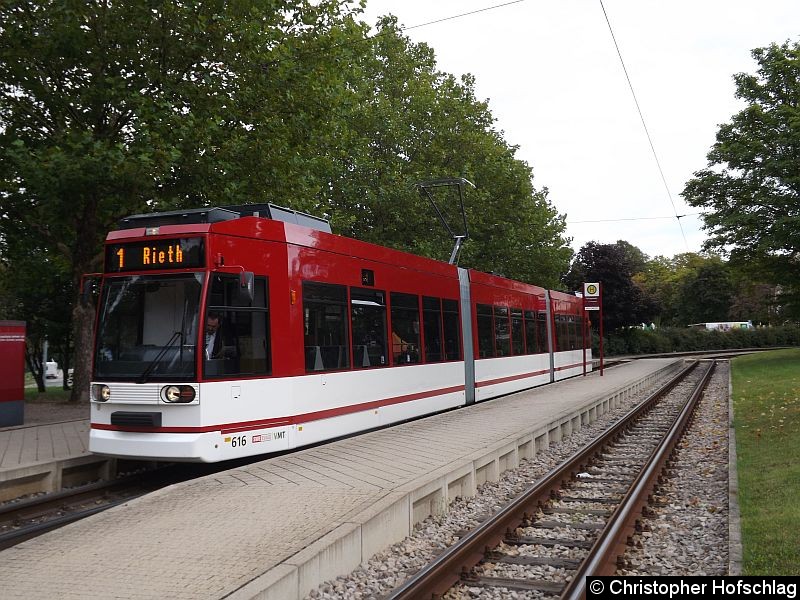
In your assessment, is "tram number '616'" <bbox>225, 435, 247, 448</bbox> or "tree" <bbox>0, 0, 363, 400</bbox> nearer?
"tram number '616'" <bbox>225, 435, 247, 448</bbox>

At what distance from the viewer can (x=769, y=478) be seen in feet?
26.3

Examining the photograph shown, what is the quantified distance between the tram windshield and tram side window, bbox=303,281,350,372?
180 centimetres

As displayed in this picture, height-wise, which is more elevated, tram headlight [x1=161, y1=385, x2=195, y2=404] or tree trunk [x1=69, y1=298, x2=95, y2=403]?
tree trunk [x1=69, y1=298, x2=95, y2=403]

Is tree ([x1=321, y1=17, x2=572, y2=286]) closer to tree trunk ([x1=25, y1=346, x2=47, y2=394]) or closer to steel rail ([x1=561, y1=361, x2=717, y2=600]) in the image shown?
tree trunk ([x1=25, y1=346, x2=47, y2=394])

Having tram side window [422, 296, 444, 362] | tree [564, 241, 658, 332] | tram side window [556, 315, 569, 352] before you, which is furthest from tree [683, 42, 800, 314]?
tram side window [422, 296, 444, 362]

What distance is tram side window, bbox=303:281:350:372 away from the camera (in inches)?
381

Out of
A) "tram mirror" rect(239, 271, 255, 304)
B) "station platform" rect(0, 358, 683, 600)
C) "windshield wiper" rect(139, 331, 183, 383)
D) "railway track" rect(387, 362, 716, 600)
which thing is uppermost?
"tram mirror" rect(239, 271, 255, 304)

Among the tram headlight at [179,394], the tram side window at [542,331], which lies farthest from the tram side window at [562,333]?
the tram headlight at [179,394]

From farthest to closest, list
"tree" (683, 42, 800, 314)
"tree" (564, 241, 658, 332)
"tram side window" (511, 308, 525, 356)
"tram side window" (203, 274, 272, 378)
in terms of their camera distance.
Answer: "tree" (564, 241, 658, 332) → "tree" (683, 42, 800, 314) → "tram side window" (511, 308, 525, 356) → "tram side window" (203, 274, 272, 378)

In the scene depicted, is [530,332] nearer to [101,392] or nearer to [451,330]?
[451,330]

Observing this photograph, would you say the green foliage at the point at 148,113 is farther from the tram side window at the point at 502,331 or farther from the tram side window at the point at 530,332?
the tram side window at the point at 530,332

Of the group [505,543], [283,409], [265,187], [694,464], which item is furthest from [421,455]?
[265,187]

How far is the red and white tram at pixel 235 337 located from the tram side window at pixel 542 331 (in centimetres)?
1129

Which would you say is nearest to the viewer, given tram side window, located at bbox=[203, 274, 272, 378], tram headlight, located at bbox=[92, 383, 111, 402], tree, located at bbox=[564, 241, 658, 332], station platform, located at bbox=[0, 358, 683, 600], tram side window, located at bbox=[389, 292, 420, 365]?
station platform, located at bbox=[0, 358, 683, 600]
